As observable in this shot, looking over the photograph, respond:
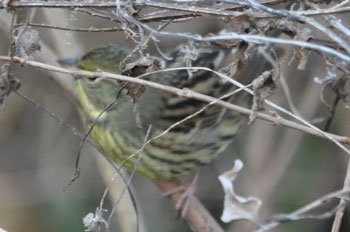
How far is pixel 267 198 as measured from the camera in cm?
268

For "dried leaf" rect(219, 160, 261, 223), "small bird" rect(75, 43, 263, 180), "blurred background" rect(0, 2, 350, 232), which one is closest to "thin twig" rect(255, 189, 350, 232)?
"dried leaf" rect(219, 160, 261, 223)

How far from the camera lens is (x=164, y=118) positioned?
2.07 m

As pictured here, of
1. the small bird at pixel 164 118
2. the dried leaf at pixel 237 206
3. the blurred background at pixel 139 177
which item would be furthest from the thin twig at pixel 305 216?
the blurred background at pixel 139 177

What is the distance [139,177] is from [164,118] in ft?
3.19

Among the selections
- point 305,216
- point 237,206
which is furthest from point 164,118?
point 305,216

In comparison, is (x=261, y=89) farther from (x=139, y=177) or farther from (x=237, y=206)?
(x=139, y=177)

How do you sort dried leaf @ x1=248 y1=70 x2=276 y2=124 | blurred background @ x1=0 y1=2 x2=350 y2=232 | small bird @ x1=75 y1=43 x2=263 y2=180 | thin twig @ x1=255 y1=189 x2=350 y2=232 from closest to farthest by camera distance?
thin twig @ x1=255 y1=189 x2=350 y2=232 → dried leaf @ x1=248 y1=70 x2=276 y2=124 → small bird @ x1=75 y1=43 x2=263 y2=180 → blurred background @ x1=0 y1=2 x2=350 y2=232

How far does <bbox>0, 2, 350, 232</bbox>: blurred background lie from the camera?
8.89 ft

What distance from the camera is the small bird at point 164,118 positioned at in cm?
203

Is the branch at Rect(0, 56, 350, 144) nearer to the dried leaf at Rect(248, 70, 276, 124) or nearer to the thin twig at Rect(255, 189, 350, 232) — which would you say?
the dried leaf at Rect(248, 70, 276, 124)

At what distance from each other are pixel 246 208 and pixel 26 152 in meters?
2.20

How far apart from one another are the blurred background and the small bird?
0.52m

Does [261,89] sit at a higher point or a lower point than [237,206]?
higher

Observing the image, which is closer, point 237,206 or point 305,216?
point 305,216
